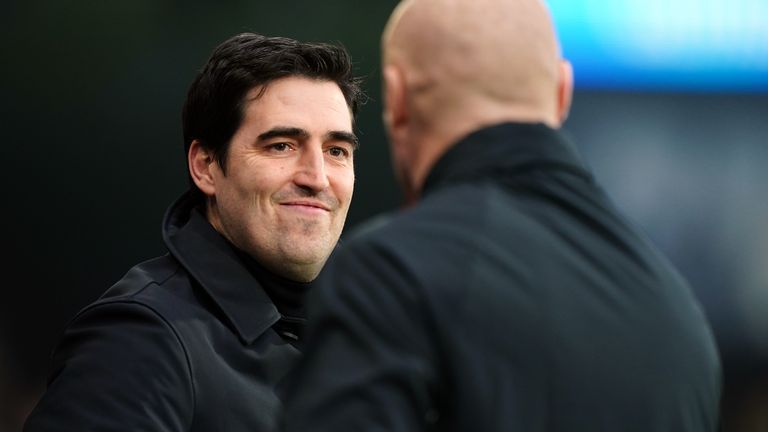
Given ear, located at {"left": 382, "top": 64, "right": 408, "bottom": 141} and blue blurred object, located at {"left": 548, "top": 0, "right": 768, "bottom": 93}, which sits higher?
ear, located at {"left": 382, "top": 64, "right": 408, "bottom": 141}

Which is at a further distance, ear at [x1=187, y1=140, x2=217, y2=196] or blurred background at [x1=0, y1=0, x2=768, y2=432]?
blurred background at [x1=0, y1=0, x2=768, y2=432]

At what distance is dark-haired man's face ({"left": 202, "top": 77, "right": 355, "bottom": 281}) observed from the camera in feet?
7.80

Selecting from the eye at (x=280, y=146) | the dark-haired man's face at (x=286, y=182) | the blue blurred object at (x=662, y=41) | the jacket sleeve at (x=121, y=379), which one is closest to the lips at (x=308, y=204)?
the dark-haired man's face at (x=286, y=182)

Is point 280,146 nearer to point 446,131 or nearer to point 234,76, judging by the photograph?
point 234,76

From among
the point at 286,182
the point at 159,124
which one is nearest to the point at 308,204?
the point at 286,182

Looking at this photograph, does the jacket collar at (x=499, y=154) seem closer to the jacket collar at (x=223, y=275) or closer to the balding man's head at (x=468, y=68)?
the balding man's head at (x=468, y=68)

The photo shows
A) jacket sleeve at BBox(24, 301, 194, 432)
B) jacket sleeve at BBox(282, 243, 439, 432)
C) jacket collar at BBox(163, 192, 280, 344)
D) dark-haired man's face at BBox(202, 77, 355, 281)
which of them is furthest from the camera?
dark-haired man's face at BBox(202, 77, 355, 281)

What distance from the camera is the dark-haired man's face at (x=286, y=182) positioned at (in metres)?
2.38

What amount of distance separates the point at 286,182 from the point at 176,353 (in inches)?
19.9

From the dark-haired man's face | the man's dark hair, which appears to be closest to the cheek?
the dark-haired man's face

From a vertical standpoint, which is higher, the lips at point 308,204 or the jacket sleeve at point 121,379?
the lips at point 308,204

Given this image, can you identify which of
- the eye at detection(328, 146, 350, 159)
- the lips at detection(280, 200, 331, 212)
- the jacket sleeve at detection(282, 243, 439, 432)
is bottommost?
the lips at detection(280, 200, 331, 212)

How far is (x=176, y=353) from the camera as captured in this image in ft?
6.75

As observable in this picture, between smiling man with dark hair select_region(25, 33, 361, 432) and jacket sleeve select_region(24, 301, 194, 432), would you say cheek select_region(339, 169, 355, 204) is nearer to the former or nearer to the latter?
smiling man with dark hair select_region(25, 33, 361, 432)
